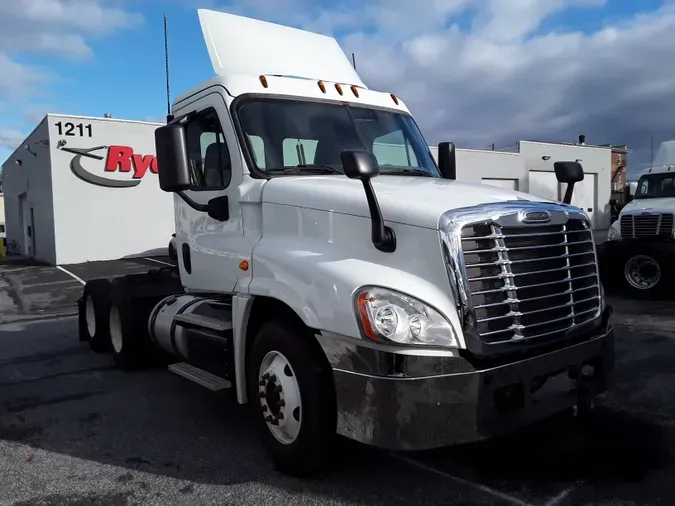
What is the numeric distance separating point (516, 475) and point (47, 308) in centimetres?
1108

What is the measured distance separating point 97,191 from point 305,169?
778 inches

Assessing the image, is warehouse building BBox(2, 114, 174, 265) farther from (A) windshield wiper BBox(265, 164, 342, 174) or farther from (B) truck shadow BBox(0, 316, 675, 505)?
(A) windshield wiper BBox(265, 164, 342, 174)

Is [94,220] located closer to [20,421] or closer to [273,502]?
[20,421]

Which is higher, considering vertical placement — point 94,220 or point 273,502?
point 94,220

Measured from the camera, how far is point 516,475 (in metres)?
3.77

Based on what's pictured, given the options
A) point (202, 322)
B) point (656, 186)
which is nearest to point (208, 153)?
point (202, 322)

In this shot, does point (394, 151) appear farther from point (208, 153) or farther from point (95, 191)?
point (95, 191)

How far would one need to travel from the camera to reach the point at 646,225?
36.0 ft

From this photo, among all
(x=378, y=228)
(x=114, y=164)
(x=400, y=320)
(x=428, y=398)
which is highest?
(x=114, y=164)

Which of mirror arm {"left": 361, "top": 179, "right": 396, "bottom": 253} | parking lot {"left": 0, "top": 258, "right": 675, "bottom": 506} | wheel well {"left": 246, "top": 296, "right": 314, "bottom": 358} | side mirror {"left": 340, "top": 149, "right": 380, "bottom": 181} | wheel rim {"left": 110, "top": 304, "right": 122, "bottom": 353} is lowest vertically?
parking lot {"left": 0, "top": 258, "right": 675, "bottom": 506}

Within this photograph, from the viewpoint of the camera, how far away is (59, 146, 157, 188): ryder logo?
21.6 m

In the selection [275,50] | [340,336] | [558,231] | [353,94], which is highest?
[275,50]

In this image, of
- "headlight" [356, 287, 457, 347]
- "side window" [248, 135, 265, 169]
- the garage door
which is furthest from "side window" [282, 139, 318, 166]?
the garage door

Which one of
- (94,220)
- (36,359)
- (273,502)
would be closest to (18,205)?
(94,220)
